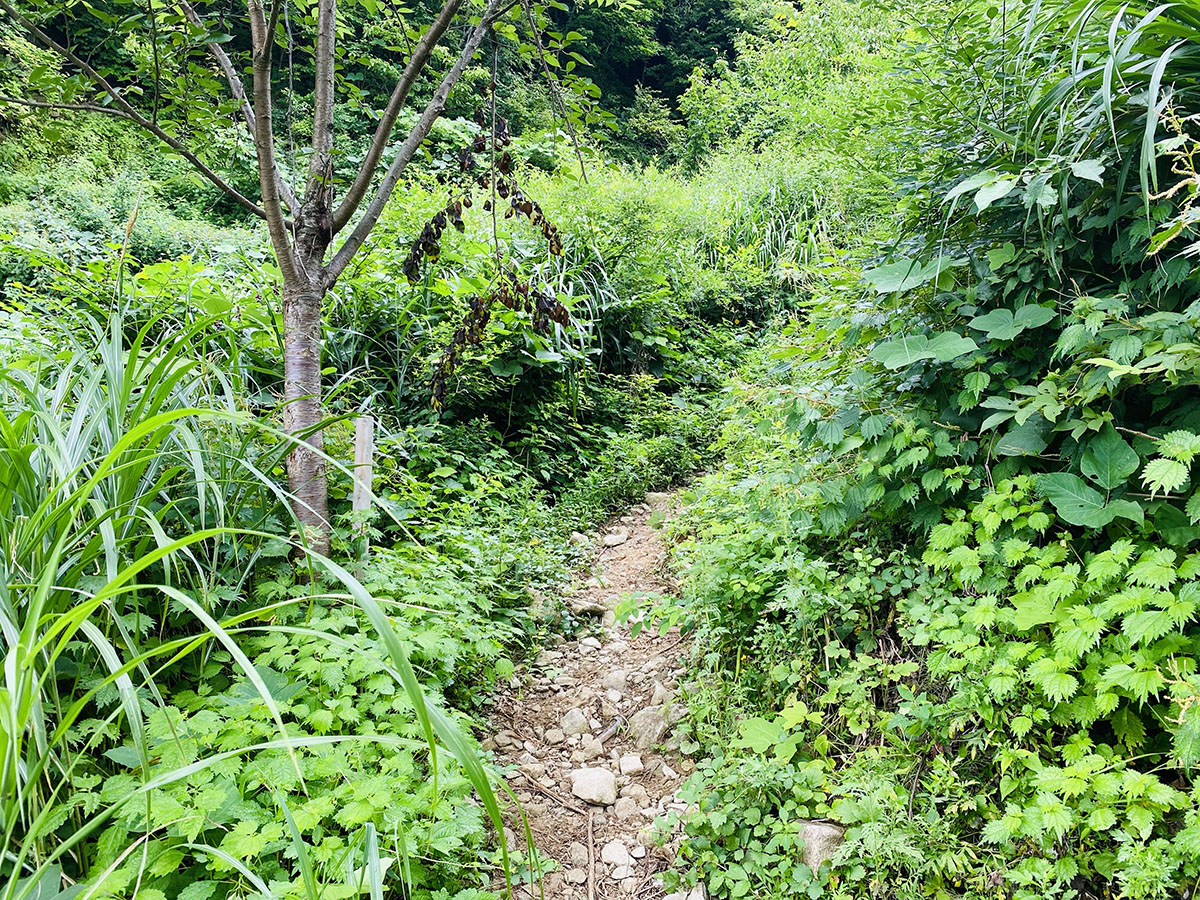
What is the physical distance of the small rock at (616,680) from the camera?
2578 mm

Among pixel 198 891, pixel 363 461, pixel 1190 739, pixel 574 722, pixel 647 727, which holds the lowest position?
pixel 574 722

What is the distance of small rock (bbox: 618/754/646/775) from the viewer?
84.2 inches

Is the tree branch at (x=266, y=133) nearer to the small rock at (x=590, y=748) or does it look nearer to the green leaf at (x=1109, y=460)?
the small rock at (x=590, y=748)

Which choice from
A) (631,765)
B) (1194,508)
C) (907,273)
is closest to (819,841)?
(631,765)

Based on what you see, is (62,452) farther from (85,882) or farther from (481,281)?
(481,281)

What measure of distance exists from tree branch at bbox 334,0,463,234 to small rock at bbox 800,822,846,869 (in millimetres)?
2281

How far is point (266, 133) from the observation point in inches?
71.1

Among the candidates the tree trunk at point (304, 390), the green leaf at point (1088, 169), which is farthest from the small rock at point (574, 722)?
the green leaf at point (1088, 169)

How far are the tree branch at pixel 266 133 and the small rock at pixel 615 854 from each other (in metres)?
2.07

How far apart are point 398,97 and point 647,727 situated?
232 cm

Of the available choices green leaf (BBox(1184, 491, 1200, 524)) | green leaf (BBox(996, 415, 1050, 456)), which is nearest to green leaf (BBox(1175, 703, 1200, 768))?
green leaf (BBox(1184, 491, 1200, 524))

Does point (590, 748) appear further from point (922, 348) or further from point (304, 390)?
point (922, 348)

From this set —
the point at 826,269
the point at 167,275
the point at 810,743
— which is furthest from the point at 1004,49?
the point at 167,275

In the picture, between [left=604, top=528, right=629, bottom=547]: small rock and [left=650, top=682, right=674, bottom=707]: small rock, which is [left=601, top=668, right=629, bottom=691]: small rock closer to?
[left=650, top=682, right=674, bottom=707]: small rock
